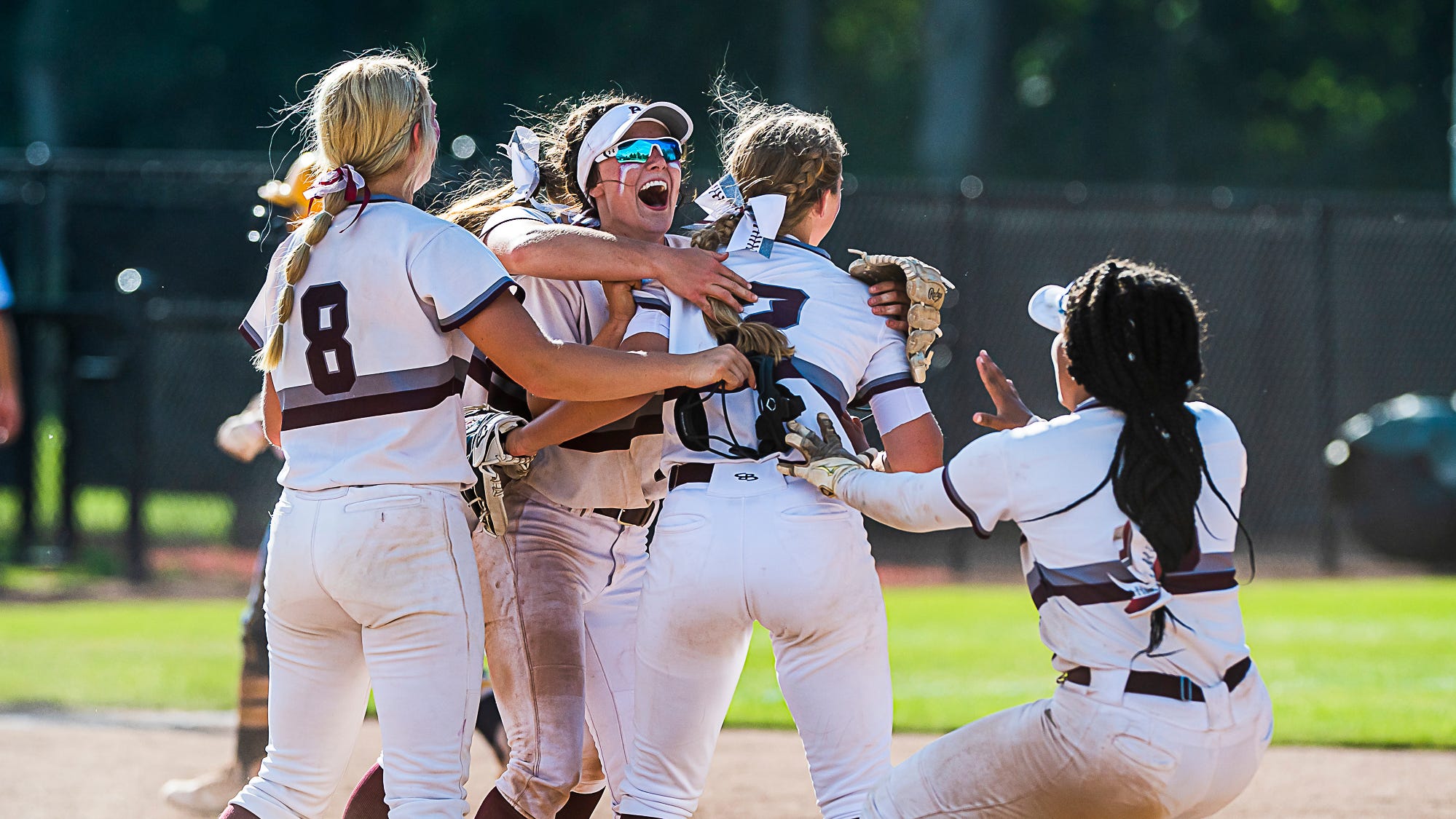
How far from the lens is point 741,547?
3135mm

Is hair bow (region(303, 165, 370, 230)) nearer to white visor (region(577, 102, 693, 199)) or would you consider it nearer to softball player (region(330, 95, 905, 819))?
softball player (region(330, 95, 905, 819))

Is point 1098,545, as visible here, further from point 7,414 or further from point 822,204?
point 7,414

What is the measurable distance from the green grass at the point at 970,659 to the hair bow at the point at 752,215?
3.62 m

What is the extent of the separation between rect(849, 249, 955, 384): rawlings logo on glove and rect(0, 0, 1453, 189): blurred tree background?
1814 cm

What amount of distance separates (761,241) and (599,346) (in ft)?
1.38

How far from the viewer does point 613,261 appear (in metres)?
3.41

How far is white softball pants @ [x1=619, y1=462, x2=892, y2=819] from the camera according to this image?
3139 millimetres

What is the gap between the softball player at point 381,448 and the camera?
3041 millimetres

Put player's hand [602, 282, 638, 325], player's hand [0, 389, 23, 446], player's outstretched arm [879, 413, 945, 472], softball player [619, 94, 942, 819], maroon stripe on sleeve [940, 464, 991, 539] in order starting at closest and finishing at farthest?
maroon stripe on sleeve [940, 464, 991, 539] → softball player [619, 94, 942, 819] → player's outstretched arm [879, 413, 945, 472] → player's hand [602, 282, 638, 325] → player's hand [0, 389, 23, 446]

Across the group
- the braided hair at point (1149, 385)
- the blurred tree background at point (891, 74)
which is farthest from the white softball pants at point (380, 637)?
the blurred tree background at point (891, 74)

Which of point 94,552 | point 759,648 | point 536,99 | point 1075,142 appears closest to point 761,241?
point 759,648

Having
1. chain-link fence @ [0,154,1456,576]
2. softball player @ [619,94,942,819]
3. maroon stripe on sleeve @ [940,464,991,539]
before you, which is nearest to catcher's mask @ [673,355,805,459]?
softball player @ [619,94,942,819]

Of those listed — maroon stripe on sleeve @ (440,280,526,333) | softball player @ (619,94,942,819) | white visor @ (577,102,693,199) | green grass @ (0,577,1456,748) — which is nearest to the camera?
maroon stripe on sleeve @ (440,280,526,333)

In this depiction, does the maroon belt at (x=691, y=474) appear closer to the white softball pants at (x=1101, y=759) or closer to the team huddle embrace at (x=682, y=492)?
the team huddle embrace at (x=682, y=492)
